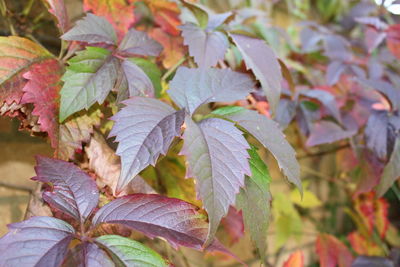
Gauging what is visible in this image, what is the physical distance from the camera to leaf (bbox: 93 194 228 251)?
0.43m

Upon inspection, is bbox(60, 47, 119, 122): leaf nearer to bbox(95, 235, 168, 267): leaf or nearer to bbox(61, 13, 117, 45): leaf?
bbox(61, 13, 117, 45): leaf

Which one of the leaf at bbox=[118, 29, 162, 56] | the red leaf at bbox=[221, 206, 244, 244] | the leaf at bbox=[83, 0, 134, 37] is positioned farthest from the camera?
the red leaf at bbox=[221, 206, 244, 244]

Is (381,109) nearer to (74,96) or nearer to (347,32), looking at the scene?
(74,96)

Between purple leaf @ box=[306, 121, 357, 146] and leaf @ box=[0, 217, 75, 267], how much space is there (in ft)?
2.06

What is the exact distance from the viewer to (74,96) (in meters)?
0.52

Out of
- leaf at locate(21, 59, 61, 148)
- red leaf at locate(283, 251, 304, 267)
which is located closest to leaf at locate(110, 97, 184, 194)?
leaf at locate(21, 59, 61, 148)

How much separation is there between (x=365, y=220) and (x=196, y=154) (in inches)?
36.3

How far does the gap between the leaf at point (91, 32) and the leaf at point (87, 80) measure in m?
0.02

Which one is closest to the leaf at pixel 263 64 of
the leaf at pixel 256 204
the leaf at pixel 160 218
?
the leaf at pixel 256 204

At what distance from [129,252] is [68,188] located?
12 centimetres

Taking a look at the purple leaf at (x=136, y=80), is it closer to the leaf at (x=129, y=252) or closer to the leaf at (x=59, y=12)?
the leaf at (x=59, y=12)

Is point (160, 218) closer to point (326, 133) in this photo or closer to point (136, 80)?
point (136, 80)

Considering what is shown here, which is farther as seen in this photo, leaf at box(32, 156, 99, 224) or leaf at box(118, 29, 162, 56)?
leaf at box(118, 29, 162, 56)

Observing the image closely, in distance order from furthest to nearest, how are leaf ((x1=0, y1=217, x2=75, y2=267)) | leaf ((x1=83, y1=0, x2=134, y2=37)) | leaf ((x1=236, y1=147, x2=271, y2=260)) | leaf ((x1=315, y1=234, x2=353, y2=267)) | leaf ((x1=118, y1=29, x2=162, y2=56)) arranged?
leaf ((x1=315, y1=234, x2=353, y2=267)) < leaf ((x1=83, y1=0, x2=134, y2=37)) < leaf ((x1=118, y1=29, x2=162, y2=56)) < leaf ((x1=236, y1=147, x2=271, y2=260)) < leaf ((x1=0, y1=217, x2=75, y2=267))
